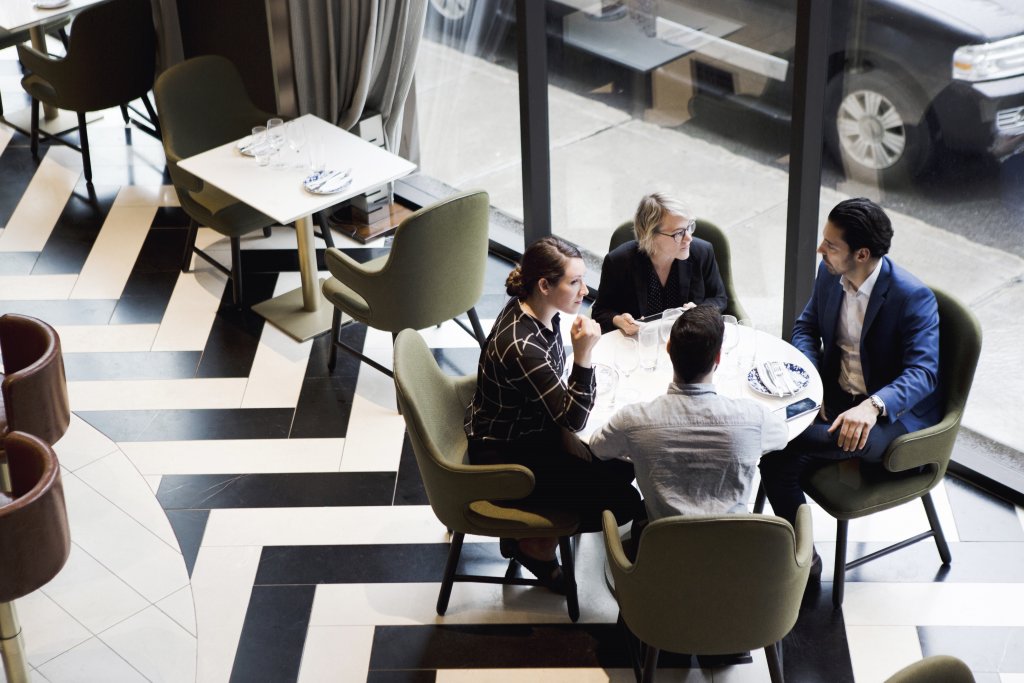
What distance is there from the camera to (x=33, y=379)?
11.3ft

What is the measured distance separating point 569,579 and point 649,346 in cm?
82

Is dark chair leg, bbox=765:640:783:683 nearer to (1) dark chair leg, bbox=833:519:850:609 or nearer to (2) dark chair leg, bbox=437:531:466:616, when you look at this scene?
(1) dark chair leg, bbox=833:519:850:609

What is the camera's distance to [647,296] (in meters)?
4.07

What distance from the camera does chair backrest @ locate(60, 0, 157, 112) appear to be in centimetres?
614

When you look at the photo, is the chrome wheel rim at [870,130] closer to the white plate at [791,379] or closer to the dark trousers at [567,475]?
the white plate at [791,379]

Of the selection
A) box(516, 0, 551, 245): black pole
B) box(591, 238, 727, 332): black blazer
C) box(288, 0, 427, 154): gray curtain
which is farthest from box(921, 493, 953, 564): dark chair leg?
box(288, 0, 427, 154): gray curtain

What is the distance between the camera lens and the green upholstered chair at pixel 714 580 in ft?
9.23

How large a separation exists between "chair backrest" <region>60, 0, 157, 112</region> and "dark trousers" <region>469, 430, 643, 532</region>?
3.83 m

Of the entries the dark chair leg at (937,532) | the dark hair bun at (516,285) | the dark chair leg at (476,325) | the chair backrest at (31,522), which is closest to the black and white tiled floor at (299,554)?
the dark chair leg at (937,532)

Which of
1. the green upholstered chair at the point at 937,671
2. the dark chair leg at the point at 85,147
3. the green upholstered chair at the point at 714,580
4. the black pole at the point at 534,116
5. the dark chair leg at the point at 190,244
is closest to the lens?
the green upholstered chair at the point at 937,671

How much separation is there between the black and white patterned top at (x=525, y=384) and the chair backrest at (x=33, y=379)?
1311 millimetres

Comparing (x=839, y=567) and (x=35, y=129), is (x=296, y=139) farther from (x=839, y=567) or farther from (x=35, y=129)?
(x=839, y=567)

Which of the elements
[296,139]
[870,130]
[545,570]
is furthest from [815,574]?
[296,139]

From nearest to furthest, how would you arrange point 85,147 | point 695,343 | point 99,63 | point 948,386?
1. point 695,343
2. point 948,386
3. point 99,63
4. point 85,147
